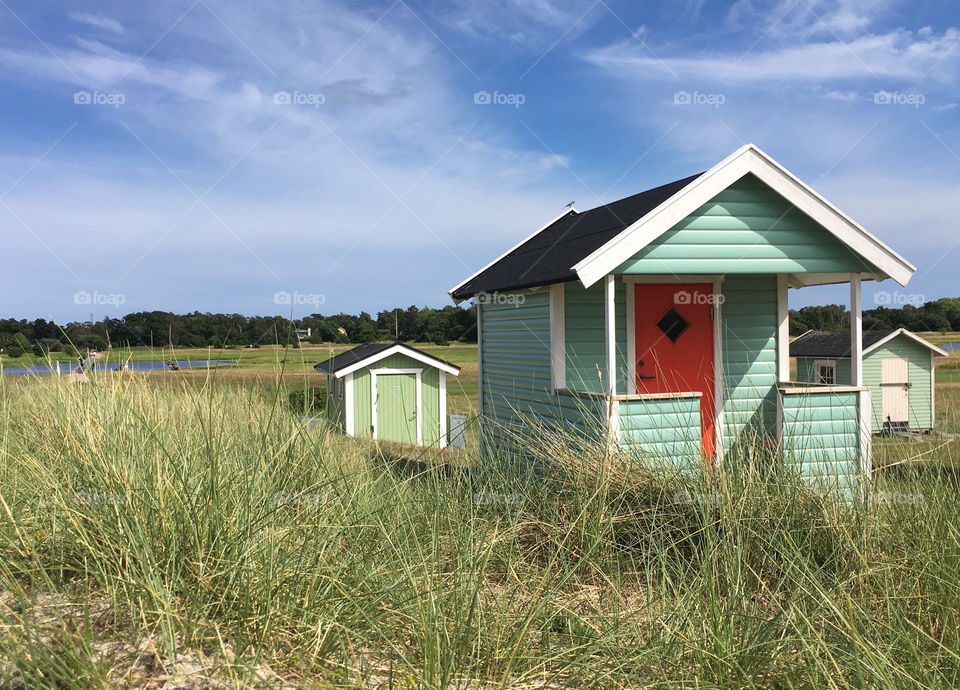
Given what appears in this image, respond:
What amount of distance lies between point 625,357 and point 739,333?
1.88m

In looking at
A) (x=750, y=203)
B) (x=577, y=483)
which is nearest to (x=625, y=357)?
(x=750, y=203)

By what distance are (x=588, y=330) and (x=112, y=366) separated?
6.66m

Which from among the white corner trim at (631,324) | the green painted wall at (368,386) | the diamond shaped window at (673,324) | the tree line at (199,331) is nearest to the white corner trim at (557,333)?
the white corner trim at (631,324)

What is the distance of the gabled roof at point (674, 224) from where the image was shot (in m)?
9.09

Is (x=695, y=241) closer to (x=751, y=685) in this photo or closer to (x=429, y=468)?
(x=429, y=468)

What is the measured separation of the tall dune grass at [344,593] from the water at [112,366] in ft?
1.14

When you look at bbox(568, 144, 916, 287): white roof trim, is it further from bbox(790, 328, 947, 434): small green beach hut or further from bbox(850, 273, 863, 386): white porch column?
bbox(790, 328, 947, 434): small green beach hut

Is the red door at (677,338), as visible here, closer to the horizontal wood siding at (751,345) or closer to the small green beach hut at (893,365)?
the horizontal wood siding at (751,345)

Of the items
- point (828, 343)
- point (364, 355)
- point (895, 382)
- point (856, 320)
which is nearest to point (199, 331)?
point (856, 320)

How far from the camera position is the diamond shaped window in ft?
36.7

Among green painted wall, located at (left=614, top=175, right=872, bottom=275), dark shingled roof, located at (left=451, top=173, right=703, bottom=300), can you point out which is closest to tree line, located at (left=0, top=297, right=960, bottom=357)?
green painted wall, located at (left=614, top=175, right=872, bottom=275)

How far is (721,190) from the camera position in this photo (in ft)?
31.4

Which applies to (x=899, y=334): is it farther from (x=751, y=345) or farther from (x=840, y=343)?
(x=751, y=345)

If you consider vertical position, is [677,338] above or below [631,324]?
below
